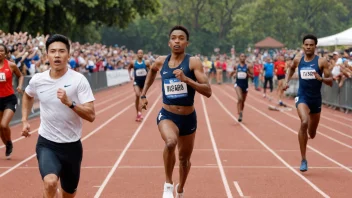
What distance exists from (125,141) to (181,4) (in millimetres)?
69177

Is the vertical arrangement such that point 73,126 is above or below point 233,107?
above

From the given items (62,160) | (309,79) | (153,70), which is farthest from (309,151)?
(62,160)

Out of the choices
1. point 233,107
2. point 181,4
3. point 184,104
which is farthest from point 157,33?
point 184,104

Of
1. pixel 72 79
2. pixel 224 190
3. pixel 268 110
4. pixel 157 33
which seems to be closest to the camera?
pixel 72 79

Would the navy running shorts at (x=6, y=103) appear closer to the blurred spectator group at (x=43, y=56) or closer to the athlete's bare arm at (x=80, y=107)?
the blurred spectator group at (x=43, y=56)

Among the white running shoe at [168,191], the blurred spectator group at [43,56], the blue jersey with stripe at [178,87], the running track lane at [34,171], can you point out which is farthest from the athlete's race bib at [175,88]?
the blurred spectator group at [43,56]

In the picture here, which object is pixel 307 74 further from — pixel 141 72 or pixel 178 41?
pixel 141 72

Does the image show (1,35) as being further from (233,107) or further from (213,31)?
(213,31)

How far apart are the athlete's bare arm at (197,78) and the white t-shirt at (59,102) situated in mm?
1454

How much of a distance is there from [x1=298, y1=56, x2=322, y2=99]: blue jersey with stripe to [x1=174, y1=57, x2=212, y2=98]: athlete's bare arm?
316 centimetres

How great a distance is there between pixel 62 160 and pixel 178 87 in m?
2.01

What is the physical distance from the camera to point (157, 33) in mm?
80500

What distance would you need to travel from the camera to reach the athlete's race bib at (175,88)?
7.43 m

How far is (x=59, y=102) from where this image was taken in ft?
19.1
